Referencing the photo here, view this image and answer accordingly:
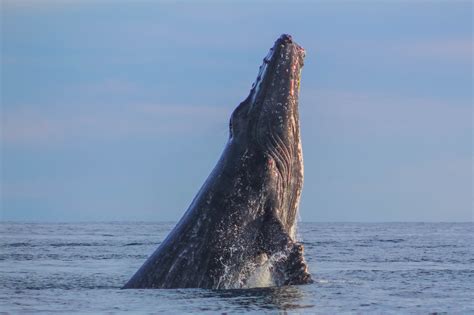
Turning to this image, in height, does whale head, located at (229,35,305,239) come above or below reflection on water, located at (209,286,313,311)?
above

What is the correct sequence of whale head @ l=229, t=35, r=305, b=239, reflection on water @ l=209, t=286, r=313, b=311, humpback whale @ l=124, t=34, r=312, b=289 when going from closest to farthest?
reflection on water @ l=209, t=286, r=313, b=311 → humpback whale @ l=124, t=34, r=312, b=289 → whale head @ l=229, t=35, r=305, b=239

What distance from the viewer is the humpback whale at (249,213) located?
46.0 feet

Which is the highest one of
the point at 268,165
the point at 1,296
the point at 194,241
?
the point at 268,165

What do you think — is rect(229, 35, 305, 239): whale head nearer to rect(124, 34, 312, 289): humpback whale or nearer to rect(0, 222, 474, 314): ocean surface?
rect(124, 34, 312, 289): humpback whale

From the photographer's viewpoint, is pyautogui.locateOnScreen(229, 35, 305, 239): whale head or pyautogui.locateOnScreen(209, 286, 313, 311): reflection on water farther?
A: pyautogui.locateOnScreen(229, 35, 305, 239): whale head

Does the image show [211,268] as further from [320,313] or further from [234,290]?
[320,313]

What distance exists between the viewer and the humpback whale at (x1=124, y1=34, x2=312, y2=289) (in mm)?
14016

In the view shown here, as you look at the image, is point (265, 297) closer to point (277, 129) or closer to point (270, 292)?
point (270, 292)

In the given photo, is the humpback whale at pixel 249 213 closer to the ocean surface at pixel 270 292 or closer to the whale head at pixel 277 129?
the whale head at pixel 277 129

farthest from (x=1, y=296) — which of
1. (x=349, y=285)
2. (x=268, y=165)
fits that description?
(x=349, y=285)

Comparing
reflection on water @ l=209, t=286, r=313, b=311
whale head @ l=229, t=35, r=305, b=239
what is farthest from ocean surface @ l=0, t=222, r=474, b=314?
whale head @ l=229, t=35, r=305, b=239

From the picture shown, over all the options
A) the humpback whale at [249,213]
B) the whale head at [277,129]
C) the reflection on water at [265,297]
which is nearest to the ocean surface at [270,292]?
the reflection on water at [265,297]

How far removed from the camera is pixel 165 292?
13539 mm

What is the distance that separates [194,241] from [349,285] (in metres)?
2.82
